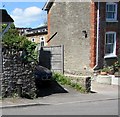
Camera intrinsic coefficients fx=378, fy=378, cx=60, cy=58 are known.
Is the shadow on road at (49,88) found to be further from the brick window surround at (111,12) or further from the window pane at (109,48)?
the brick window surround at (111,12)

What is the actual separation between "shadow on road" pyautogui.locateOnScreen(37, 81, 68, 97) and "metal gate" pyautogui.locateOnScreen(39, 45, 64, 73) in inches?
231

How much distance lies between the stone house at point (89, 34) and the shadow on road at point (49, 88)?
288 inches

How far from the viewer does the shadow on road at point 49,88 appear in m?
17.0

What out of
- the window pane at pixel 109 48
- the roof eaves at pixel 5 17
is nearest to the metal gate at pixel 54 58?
the window pane at pixel 109 48

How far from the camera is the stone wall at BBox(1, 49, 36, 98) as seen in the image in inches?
599

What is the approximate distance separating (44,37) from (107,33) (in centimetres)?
915

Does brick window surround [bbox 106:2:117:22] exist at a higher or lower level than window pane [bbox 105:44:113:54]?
higher

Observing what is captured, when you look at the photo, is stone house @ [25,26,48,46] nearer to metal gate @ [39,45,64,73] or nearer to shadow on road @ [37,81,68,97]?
metal gate @ [39,45,64,73]

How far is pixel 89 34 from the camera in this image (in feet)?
84.7

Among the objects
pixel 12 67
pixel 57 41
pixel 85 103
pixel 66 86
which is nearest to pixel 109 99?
pixel 85 103

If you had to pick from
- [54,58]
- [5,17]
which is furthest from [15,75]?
[54,58]

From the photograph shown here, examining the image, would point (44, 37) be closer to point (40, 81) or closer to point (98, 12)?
point (98, 12)

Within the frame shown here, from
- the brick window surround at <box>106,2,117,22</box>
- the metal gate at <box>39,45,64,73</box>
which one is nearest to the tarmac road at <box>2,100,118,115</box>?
the metal gate at <box>39,45,64,73</box>

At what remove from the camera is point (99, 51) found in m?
25.7
